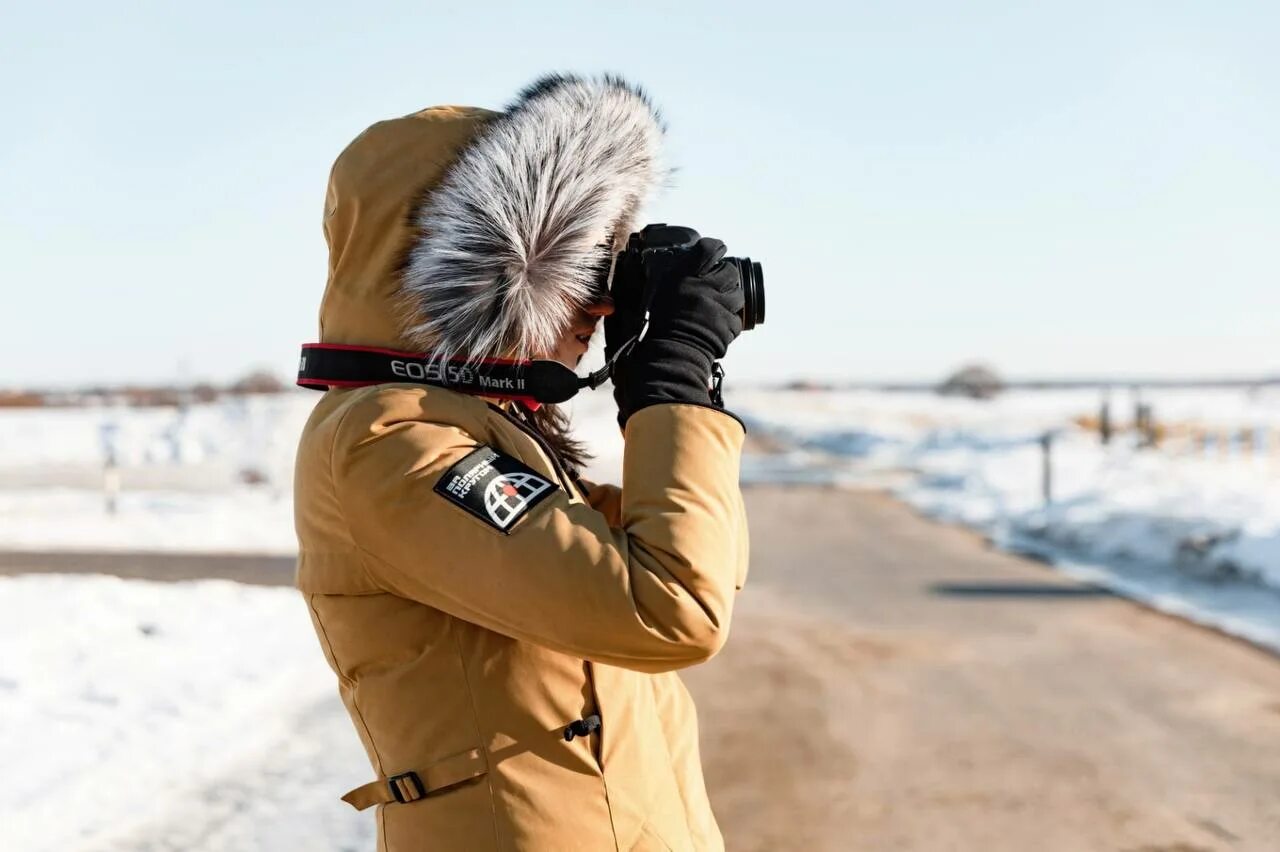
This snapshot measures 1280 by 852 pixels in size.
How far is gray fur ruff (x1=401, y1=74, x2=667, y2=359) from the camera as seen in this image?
1.46 m

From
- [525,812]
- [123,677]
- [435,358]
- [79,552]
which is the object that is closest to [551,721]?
[525,812]

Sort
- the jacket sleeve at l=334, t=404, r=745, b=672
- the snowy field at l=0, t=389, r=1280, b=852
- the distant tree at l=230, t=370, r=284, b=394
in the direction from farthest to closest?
the distant tree at l=230, t=370, r=284, b=394 → the snowy field at l=0, t=389, r=1280, b=852 → the jacket sleeve at l=334, t=404, r=745, b=672

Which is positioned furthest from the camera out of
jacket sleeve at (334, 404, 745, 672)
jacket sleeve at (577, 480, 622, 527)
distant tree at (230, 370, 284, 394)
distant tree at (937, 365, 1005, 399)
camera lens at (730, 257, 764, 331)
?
distant tree at (937, 365, 1005, 399)

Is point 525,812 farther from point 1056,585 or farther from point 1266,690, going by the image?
point 1056,585

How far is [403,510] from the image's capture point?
1303mm

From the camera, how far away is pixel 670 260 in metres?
1.48

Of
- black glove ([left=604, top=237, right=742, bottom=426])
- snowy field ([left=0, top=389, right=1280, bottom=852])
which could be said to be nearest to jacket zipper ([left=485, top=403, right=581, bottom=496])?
black glove ([left=604, top=237, right=742, bottom=426])

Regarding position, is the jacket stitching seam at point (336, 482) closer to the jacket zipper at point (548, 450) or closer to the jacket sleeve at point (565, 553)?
the jacket sleeve at point (565, 553)

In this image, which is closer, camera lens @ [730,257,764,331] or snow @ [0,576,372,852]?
camera lens @ [730,257,764,331]

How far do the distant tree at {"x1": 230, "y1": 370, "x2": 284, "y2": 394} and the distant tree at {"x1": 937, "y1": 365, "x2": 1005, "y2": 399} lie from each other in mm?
59709

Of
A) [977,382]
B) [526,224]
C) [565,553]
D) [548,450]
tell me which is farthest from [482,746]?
[977,382]

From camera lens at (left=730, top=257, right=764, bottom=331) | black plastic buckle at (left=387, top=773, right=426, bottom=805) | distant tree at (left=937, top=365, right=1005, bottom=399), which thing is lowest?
distant tree at (left=937, top=365, right=1005, bottom=399)

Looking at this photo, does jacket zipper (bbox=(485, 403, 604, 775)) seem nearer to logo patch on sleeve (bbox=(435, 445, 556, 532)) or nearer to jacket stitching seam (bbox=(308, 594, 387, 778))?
logo patch on sleeve (bbox=(435, 445, 556, 532))

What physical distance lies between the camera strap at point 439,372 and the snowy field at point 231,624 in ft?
2.67
